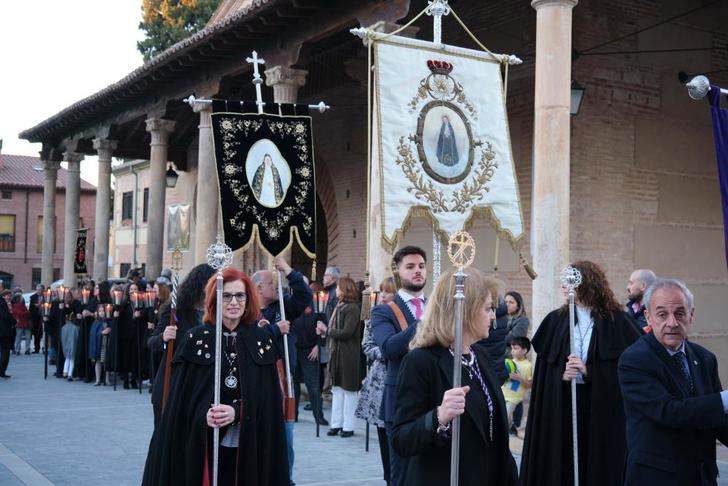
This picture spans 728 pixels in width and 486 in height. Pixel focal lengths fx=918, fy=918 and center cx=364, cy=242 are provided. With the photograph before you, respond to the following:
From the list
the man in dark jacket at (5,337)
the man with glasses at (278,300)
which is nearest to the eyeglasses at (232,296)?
the man with glasses at (278,300)

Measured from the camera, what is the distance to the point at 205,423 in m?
4.81

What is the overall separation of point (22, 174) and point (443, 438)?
55.9 m

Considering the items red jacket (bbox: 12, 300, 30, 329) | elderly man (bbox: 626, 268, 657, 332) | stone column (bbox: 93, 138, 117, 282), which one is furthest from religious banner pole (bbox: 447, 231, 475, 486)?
stone column (bbox: 93, 138, 117, 282)

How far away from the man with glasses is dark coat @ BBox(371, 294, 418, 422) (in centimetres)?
140

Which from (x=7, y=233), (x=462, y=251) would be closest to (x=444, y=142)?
(x=462, y=251)

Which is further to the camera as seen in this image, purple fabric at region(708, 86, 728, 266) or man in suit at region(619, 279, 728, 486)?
purple fabric at region(708, 86, 728, 266)

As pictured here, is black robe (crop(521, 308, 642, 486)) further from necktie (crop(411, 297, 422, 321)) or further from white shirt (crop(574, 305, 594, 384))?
necktie (crop(411, 297, 422, 321))

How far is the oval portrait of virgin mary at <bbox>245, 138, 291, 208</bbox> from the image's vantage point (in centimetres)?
824

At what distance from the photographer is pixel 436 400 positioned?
3701mm

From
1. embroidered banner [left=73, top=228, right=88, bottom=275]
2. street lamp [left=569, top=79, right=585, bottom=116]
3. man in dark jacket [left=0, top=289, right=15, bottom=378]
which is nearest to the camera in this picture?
street lamp [left=569, top=79, right=585, bottom=116]

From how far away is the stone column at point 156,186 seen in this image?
68.3 feet

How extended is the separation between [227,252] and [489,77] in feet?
11.5

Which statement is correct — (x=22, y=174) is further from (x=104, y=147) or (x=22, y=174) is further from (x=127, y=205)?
(x=104, y=147)

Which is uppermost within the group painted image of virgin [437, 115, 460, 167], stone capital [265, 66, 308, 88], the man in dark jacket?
stone capital [265, 66, 308, 88]
